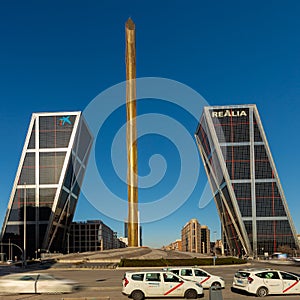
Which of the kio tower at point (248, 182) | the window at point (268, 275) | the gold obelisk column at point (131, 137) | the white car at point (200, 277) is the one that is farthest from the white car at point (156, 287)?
the kio tower at point (248, 182)

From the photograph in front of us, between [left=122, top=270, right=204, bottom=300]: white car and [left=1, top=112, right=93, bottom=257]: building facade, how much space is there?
82399 millimetres

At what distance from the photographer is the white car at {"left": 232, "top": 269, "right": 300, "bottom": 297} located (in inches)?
840

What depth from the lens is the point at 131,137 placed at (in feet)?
302

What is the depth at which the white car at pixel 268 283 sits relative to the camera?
21328 mm

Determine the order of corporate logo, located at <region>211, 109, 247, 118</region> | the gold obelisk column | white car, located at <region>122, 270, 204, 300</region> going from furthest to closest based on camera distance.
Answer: corporate logo, located at <region>211, 109, 247, 118</region>, the gold obelisk column, white car, located at <region>122, 270, 204, 300</region>

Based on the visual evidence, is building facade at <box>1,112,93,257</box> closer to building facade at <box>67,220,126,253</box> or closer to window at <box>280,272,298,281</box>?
building facade at <box>67,220,126,253</box>

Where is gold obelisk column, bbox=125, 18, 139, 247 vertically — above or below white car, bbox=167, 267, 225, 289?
above

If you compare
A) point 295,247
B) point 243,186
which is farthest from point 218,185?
point 295,247

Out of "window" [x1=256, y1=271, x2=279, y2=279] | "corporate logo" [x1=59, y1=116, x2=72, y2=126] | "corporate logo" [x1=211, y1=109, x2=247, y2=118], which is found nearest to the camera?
"window" [x1=256, y1=271, x2=279, y2=279]

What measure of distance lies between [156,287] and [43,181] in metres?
85.1

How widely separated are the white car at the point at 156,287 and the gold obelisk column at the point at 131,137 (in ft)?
222

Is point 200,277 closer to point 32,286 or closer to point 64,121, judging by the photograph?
point 32,286

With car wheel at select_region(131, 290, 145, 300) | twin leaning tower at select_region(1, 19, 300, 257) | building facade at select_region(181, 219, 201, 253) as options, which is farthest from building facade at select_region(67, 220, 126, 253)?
car wheel at select_region(131, 290, 145, 300)

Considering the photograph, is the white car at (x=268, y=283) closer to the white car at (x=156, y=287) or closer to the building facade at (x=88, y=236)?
the white car at (x=156, y=287)
